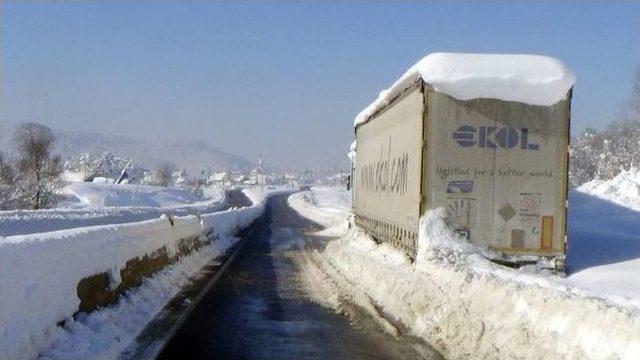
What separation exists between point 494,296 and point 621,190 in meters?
28.7

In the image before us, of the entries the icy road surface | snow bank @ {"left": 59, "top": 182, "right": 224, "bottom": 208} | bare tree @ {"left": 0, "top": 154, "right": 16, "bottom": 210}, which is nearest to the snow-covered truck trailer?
the icy road surface

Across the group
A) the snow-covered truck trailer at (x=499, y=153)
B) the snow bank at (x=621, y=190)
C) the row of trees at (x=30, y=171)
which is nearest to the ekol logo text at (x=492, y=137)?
the snow-covered truck trailer at (x=499, y=153)

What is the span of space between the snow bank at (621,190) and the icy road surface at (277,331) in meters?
20.2

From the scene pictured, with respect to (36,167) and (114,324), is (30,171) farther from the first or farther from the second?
(114,324)

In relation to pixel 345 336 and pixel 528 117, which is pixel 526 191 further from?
pixel 345 336

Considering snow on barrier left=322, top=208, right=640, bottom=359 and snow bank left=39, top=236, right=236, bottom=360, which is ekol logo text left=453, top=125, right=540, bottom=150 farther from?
snow bank left=39, top=236, right=236, bottom=360

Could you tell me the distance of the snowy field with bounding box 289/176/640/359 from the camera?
841 centimetres

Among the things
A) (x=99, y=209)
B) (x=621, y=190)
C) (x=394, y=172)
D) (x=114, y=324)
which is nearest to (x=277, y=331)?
(x=114, y=324)

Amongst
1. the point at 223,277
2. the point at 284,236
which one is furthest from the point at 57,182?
the point at 223,277

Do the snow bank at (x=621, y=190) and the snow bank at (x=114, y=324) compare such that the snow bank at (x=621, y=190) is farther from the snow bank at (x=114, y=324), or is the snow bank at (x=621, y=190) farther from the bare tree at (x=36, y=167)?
the bare tree at (x=36, y=167)

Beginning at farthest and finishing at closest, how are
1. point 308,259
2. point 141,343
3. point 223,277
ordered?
1. point 308,259
2. point 223,277
3. point 141,343

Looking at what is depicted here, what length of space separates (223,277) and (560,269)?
826 cm

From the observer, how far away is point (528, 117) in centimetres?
1500

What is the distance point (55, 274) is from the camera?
8.95 meters
